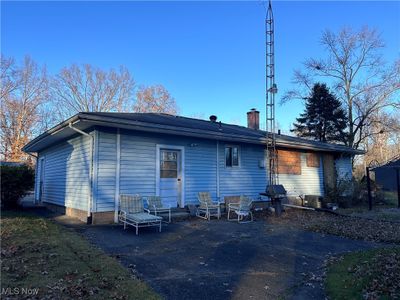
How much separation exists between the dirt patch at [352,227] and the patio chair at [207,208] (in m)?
1.76

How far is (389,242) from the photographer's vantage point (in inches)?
271

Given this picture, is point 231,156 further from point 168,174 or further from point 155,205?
point 155,205

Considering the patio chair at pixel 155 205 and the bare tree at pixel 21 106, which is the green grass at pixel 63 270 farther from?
the bare tree at pixel 21 106

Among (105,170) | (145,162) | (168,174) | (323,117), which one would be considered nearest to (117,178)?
(105,170)

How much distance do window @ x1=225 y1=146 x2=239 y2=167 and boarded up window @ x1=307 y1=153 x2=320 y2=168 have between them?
5.09m

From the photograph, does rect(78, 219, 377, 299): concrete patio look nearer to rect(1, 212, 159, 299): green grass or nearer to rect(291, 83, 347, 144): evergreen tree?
rect(1, 212, 159, 299): green grass

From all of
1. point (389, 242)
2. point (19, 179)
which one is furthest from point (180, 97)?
point (389, 242)

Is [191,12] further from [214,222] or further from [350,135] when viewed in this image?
[350,135]

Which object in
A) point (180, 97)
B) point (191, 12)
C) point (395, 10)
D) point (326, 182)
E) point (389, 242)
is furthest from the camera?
point (180, 97)

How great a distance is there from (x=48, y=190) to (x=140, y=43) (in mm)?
9286

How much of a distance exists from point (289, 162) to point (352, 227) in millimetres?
6024

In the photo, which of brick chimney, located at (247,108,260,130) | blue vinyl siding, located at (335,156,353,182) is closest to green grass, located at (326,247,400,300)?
blue vinyl siding, located at (335,156,353,182)

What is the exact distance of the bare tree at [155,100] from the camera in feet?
117

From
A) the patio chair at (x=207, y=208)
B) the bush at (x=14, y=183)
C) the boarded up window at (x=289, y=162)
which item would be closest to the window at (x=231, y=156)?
the patio chair at (x=207, y=208)
